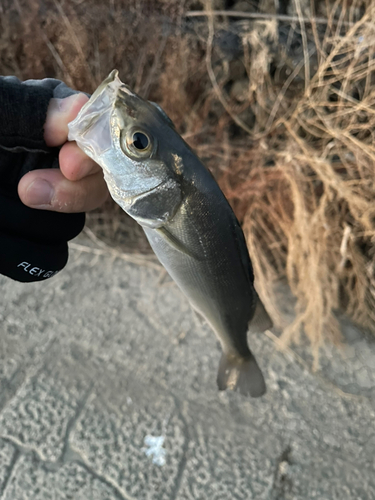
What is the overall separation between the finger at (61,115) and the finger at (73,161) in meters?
0.04

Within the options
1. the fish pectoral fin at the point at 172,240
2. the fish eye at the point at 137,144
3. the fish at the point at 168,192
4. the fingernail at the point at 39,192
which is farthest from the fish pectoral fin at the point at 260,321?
the fingernail at the point at 39,192

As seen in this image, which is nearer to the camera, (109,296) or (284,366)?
(284,366)

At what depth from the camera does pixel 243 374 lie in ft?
4.80

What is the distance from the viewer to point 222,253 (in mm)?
1091

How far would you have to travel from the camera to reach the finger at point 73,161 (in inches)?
40.3

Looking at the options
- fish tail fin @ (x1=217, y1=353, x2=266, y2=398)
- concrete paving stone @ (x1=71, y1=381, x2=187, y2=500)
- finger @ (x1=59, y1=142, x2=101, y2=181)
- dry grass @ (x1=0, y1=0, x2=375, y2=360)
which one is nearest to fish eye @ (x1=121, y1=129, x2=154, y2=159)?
finger @ (x1=59, y1=142, x2=101, y2=181)

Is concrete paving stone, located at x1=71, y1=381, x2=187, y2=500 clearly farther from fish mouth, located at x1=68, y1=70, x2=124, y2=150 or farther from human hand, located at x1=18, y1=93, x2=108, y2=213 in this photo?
fish mouth, located at x1=68, y1=70, x2=124, y2=150

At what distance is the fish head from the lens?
938mm

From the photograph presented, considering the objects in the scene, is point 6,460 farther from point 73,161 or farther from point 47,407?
point 73,161

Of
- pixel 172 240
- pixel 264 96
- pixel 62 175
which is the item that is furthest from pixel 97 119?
pixel 264 96

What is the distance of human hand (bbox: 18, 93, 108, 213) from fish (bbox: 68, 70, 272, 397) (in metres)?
0.09

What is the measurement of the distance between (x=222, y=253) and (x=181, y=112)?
192cm

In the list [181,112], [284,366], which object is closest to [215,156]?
[181,112]

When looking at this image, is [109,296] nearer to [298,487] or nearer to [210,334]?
[210,334]
